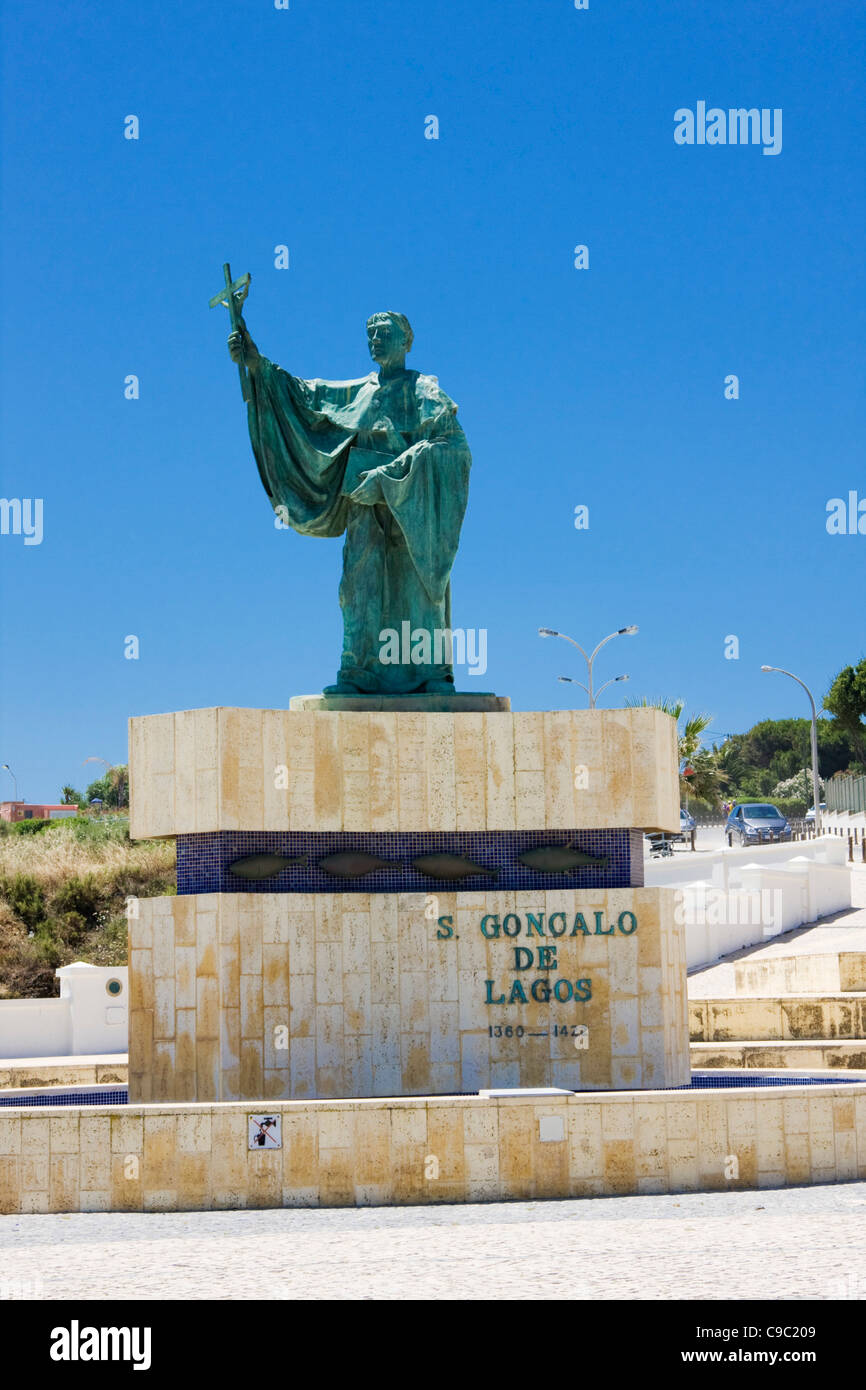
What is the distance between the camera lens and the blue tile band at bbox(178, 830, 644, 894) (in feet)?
48.0

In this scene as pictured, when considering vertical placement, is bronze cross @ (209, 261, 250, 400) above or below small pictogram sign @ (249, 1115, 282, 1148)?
above

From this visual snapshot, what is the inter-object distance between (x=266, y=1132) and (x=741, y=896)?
60.8ft

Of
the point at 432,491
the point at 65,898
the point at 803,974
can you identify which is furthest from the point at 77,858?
the point at 432,491

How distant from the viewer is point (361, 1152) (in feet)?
36.0

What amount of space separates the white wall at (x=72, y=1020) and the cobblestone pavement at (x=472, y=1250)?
548 inches

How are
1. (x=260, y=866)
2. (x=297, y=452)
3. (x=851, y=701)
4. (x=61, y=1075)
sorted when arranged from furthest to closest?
(x=851, y=701), (x=61, y=1075), (x=297, y=452), (x=260, y=866)

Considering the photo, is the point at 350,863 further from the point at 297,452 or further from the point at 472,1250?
the point at 472,1250

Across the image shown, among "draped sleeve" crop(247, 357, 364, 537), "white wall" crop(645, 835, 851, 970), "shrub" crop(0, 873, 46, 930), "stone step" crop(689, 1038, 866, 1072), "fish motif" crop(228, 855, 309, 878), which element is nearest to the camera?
"fish motif" crop(228, 855, 309, 878)

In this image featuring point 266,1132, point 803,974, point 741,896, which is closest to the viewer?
point 266,1132

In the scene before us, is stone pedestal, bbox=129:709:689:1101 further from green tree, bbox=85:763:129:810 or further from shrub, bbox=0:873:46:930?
green tree, bbox=85:763:129:810

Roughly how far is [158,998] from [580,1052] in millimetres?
3687

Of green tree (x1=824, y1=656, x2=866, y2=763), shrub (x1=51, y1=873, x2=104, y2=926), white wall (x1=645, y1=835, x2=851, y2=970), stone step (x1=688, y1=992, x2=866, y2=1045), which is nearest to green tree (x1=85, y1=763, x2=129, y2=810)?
green tree (x1=824, y1=656, x2=866, y2=763)

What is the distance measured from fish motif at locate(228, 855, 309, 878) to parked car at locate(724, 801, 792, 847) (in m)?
33.3

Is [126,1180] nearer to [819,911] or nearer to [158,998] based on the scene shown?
[158,998]
